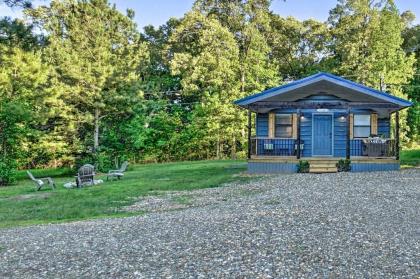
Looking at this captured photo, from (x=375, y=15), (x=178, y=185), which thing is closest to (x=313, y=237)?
(x=178, y=185)

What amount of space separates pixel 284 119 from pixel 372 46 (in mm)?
18344

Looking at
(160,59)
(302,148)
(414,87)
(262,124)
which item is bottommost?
(302,148)

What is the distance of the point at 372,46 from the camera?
36094 mm

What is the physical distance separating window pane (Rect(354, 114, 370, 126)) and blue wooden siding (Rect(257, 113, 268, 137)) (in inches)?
180

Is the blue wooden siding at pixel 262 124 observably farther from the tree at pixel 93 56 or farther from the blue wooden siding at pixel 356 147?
the tree at pixel 93 56

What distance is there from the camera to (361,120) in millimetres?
21797

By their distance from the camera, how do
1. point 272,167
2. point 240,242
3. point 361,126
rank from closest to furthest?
point 240,242 < point 272,167 < point 361,126

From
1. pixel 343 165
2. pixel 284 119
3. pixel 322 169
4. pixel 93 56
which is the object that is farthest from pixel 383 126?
pixel 93 56

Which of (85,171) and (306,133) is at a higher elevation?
(306,133)

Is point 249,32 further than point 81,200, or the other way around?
point 249,32

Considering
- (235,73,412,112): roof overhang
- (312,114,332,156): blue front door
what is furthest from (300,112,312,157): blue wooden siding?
(235,73,412,112): roof overhang

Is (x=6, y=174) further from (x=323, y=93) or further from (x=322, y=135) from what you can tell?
(x=323, y=93)

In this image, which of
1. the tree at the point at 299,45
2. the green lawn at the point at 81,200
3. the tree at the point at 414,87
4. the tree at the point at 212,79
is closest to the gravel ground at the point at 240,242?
the green lawn at the point at 81,200

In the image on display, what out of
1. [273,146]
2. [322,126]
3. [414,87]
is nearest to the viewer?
[273,146]
